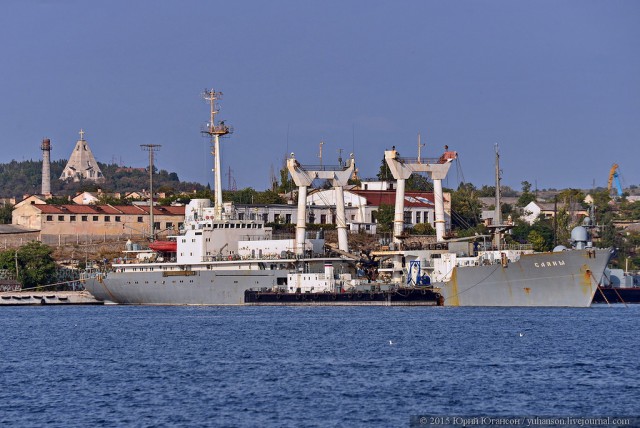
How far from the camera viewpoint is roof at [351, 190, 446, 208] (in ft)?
446

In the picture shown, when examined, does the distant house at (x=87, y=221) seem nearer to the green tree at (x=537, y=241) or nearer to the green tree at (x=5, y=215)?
the green tree at (x=5, y=215)

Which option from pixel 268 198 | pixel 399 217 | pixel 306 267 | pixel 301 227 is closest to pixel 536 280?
pixel 399 217

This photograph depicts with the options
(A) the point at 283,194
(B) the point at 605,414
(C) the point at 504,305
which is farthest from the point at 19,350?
(A) the point at 283,194

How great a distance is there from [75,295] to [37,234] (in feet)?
84.3

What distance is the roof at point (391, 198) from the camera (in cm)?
13600

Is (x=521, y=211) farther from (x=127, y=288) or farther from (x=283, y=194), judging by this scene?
(x=127, y=288)

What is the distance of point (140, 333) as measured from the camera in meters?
61.7

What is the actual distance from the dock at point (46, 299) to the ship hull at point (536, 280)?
35936mm

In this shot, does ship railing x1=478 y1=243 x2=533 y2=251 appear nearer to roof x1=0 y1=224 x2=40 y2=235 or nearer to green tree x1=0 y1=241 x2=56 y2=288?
green tree x1=0 y1=241 x2=56 y2=288

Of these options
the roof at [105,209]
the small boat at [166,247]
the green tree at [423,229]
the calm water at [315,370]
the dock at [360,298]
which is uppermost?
the roof at [105,209]

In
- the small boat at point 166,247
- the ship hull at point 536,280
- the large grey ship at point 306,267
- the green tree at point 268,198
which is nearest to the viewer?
the ship hull at point 536,280

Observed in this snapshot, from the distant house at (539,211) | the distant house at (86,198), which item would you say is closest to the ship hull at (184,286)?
the distant house at (86,198)

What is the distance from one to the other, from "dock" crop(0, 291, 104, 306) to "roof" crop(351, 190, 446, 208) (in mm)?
42026

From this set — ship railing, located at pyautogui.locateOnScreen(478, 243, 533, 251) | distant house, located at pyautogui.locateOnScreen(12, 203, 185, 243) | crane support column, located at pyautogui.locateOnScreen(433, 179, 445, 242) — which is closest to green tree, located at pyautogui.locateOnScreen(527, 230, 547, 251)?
crane support column, located at pyautogui.locateOnScreen(433, 179, 445, 242)
